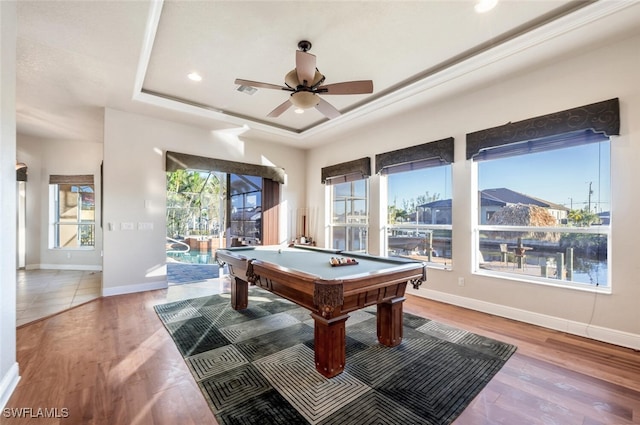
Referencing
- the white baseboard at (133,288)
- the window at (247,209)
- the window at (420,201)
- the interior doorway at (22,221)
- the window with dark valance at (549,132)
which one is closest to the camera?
the window with dark valance at (549,132)

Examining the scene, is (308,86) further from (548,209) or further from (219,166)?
(219,166)

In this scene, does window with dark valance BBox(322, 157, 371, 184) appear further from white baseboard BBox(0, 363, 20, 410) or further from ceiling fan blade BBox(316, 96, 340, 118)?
white baseboard BBox(0, 363, 20, 410)

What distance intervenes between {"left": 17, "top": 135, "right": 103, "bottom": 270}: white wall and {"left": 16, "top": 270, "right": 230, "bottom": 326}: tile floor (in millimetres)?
446

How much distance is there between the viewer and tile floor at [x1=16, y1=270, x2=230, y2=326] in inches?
139

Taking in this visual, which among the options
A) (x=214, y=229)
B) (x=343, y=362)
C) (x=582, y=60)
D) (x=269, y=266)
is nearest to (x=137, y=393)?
(x=269, y=266)

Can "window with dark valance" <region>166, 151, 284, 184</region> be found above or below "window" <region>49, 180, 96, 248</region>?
above

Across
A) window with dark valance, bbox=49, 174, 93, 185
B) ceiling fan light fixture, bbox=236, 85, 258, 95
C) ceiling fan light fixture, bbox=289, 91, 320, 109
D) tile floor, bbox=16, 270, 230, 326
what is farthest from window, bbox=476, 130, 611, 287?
window with dark valance, bbox=49, 174, 93, 185

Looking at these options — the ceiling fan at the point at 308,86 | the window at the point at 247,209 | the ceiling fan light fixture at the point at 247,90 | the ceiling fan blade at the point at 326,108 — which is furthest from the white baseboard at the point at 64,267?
the ceiling fan blade at the point at 326,108

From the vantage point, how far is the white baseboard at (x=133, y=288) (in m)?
4.17

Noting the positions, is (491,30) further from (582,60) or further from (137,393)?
(137,393)

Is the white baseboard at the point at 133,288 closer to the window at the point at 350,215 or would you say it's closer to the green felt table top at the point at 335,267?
the green felt table top at the point at 335,267

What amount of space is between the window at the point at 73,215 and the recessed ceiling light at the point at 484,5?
763 centimetres

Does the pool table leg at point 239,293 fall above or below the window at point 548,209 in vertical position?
below

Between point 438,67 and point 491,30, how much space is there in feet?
2.28
